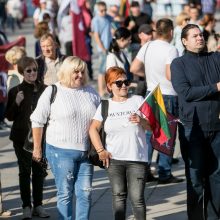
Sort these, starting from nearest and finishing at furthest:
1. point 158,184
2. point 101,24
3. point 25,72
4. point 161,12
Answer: point 25,72 < point 158,184 < point 101,24 < point 161,12

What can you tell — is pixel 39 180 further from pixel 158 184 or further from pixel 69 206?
pixel 158 184

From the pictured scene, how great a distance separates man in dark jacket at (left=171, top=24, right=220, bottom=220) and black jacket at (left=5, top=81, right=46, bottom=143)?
1.55 metres

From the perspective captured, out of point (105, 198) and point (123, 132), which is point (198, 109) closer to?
point (123, 132)

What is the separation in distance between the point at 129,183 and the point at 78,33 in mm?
11300

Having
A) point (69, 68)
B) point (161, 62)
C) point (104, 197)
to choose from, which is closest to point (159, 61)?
point (161, 62)

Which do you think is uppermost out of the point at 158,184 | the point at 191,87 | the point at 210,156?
the point at 191,87

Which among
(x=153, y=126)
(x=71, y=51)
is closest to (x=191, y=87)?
(x=153, y=126)

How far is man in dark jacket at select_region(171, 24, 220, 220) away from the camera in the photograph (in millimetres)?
7500

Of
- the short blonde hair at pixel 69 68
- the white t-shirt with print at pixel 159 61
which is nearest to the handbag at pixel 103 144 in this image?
Result: the short blonde hair at pixel 69 68

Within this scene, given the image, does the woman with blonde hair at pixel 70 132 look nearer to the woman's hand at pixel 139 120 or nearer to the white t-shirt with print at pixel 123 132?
the white t-shirt with print at pixel 123 132

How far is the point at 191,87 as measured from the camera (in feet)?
24.6

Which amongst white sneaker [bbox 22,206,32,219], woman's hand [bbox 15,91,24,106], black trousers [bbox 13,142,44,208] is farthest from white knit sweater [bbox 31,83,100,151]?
white sneaker [bbox 22,206,32,219]

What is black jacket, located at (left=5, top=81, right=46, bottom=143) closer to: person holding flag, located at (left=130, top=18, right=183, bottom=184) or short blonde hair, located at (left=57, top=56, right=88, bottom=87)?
short blonde hair, located at (left=57, top=56, right=88, bottom=87)

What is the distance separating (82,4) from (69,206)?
11.6 m
